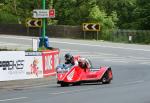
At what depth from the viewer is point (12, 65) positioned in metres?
26.1

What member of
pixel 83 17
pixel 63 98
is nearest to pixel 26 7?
pixel 83 17

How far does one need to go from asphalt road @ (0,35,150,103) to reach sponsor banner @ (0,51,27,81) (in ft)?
5.62

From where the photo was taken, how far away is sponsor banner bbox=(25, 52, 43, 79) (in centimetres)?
2717

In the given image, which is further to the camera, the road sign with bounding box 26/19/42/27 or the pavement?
the road sign with bounding box 26/19/42/27

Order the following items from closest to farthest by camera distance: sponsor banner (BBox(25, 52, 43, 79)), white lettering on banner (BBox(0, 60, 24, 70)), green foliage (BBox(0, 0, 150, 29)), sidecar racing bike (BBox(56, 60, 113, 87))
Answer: sidecar racing bike (BBox(56, 60, 113, 87)) → white lettering on banner (BBox(0, 60, 24, 70)) → sponsor banner (BBox(25, 52, 43, 79)) → green foliage (BBox(0, 0, 150, 29))

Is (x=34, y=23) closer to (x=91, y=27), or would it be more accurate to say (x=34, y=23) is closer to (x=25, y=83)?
(x=91, y=27)

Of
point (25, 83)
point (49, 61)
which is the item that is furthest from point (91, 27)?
point (25, 83)

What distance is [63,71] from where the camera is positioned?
80.2ft

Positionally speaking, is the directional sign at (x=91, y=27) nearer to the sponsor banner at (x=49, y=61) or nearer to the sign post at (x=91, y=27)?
the sign post at (x=91, y=27)

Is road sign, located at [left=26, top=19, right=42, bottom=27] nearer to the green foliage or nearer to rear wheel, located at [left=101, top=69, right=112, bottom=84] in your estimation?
the green foliage

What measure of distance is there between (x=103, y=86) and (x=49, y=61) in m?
5.92

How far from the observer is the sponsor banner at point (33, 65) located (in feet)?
89.1

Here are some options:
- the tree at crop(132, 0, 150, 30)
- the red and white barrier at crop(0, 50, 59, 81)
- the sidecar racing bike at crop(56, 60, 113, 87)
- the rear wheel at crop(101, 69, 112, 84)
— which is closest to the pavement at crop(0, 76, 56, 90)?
the red and white barrier at crop(0, 50, 59, 81)

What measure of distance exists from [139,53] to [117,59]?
460cm
